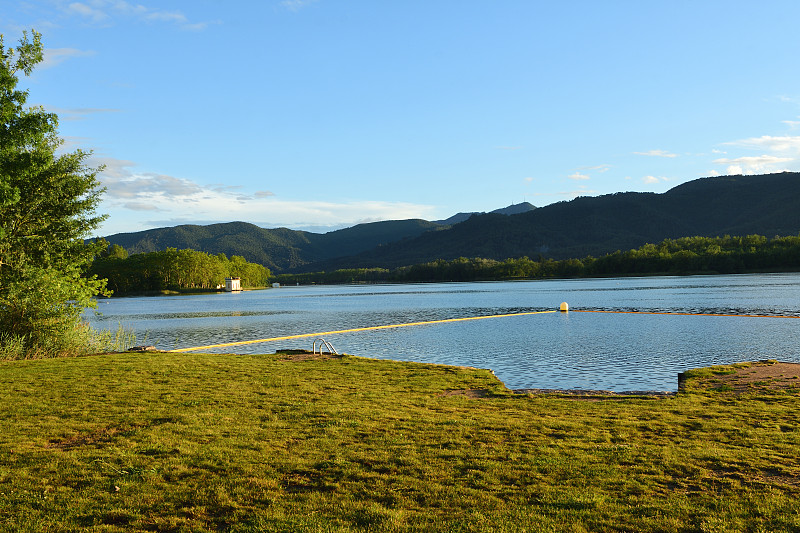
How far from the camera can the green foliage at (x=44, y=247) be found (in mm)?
22188

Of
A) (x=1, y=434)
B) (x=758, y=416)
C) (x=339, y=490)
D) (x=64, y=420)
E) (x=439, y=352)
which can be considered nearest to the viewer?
(x=339, y=490)

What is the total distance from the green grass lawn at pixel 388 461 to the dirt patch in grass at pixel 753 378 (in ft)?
3.72

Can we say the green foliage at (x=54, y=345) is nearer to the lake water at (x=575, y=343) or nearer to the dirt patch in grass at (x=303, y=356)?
the dirt patch in grass at (x=303, y=356)

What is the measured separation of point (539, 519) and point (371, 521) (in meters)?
2.02

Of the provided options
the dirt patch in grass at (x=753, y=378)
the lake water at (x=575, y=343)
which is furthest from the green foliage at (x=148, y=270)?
the dirt patch in grass at (x=753, y=378)

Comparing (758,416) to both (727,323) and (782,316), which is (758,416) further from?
(782,316)

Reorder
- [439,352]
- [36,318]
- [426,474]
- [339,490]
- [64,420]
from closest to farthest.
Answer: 1. [339,490]
2. [426,474]
3. [64,420]
4. [36,318]
5. [439,352]

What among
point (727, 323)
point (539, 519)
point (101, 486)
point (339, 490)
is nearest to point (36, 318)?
point (101, 486)

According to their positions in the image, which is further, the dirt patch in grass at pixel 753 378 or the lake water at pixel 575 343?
the lake water at pixel 575 343

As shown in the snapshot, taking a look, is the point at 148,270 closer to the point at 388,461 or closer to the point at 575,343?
the point at 575,343

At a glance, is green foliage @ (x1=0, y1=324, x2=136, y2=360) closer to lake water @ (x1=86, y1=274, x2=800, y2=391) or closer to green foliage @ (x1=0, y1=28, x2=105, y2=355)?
green foliage @ (x1=0, y1=28, x2=105, y2=355)

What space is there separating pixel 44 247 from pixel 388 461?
21797 mm

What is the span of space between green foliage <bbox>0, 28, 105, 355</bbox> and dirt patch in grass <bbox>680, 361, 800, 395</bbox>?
82.3 ft

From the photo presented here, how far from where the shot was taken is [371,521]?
21.5 ft
